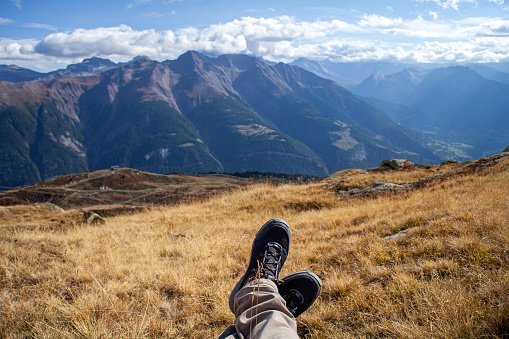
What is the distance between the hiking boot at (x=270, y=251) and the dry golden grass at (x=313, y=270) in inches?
25.1

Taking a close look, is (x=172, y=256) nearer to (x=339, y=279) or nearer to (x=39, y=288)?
(x=39, y=288)

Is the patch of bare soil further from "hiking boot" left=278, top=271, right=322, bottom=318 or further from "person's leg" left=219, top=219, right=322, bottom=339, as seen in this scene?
"hiking boot" left=278, top=271, right=322, bottom=318

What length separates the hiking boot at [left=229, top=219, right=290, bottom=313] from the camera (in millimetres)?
3654

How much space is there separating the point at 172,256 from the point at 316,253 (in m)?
3.39

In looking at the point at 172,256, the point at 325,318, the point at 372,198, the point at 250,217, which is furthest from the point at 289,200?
the point at 325,318

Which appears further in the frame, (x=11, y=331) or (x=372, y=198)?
(x=372, y=198)

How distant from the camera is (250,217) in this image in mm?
9797

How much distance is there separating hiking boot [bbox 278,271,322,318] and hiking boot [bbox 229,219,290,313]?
23 centimetres

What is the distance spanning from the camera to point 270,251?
4191mm

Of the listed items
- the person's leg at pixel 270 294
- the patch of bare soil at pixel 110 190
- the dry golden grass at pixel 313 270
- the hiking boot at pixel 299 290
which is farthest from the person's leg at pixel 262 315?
the patch of bare soil at pixel 110 190

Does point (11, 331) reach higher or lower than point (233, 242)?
higher

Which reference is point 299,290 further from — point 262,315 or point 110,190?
point 110,190

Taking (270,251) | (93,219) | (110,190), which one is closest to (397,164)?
(270,251)

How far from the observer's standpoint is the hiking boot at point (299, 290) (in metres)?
3.19
